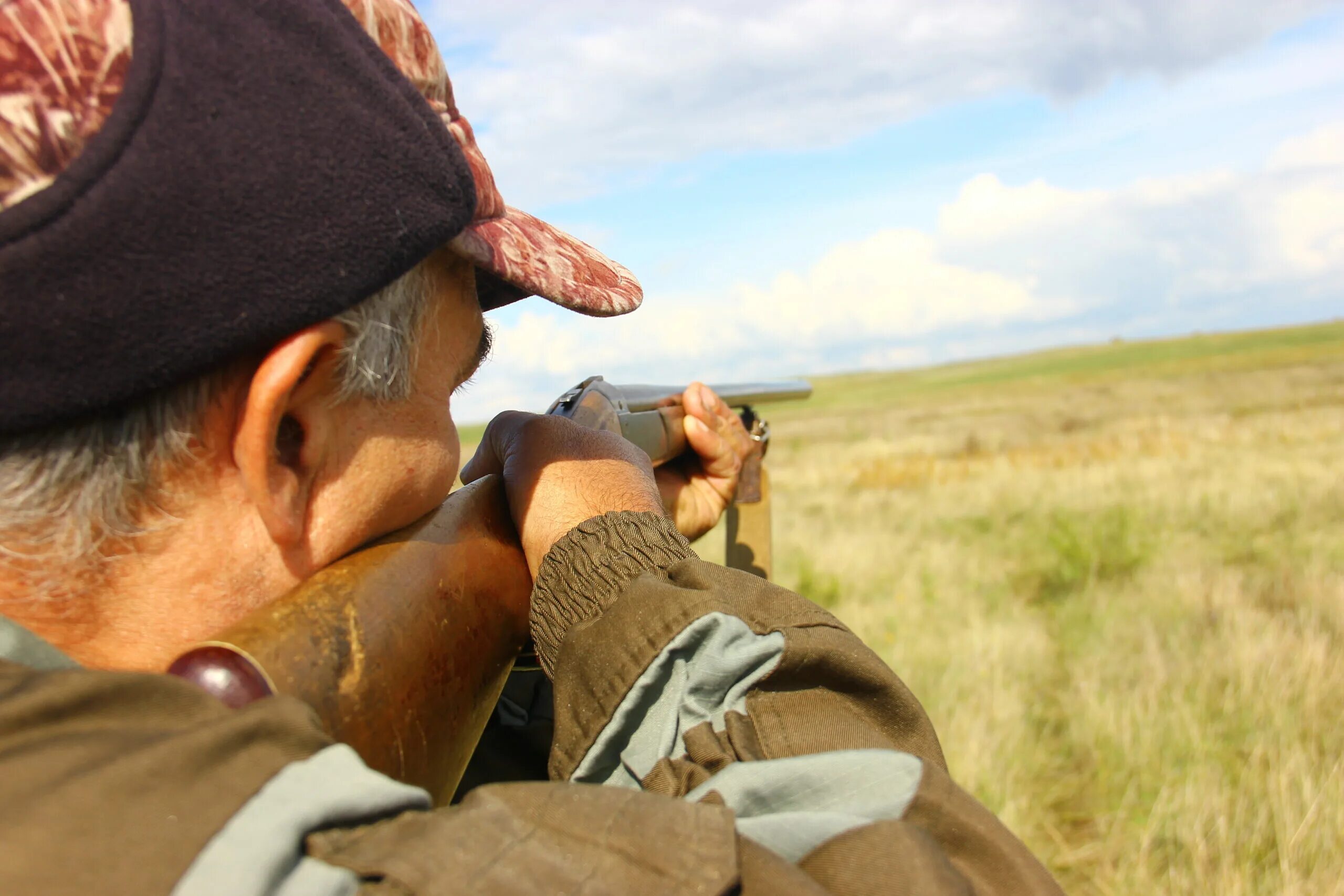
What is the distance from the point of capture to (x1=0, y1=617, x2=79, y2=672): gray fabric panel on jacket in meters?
1.00

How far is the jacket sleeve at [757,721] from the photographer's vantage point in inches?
39.9

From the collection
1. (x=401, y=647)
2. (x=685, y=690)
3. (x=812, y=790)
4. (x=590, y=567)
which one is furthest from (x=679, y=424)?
(x=812, y=790)

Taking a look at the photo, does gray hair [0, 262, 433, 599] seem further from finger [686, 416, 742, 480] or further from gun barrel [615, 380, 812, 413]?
finger [686, 416, 742, 480]

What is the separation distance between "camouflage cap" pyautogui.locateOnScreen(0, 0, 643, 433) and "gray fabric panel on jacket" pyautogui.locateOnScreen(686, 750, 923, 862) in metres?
0.72

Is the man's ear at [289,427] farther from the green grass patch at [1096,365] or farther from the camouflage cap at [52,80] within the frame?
the green grass patch at [1096,365]

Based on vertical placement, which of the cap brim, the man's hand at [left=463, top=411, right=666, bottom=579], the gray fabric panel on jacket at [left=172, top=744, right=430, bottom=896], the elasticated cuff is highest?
the cap brim

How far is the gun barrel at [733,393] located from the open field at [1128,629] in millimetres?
1572

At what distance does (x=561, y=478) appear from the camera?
1674 millimetres

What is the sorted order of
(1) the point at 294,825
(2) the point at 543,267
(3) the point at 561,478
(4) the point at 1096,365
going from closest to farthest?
(1) the point at 294,825, (2) the point at 543,267, (3) the point at 561,478, (4) the point at 1096,365

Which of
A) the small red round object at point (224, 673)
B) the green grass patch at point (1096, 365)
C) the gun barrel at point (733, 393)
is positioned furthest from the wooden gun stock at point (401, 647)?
the green grass patch at point (1096, 365)

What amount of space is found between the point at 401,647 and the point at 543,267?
593mm

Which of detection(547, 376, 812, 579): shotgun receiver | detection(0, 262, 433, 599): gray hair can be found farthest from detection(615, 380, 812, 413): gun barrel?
detection(0, 262, 433, 599): gray hair

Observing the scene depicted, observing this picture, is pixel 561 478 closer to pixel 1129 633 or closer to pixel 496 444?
pixel 496 444

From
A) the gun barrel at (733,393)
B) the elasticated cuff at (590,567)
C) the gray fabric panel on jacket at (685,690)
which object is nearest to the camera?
the gray fabric panel on jacket at (685,690)
